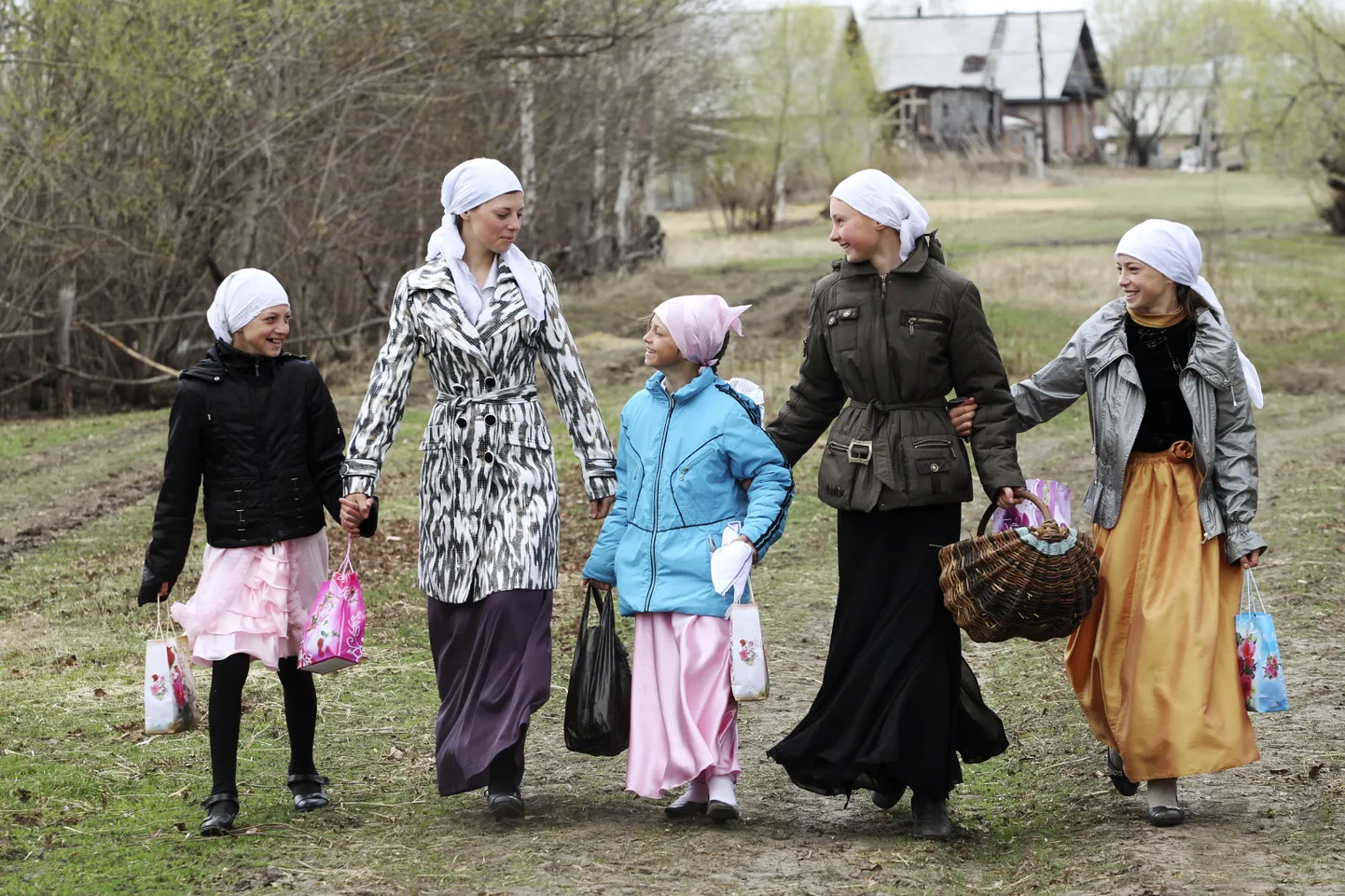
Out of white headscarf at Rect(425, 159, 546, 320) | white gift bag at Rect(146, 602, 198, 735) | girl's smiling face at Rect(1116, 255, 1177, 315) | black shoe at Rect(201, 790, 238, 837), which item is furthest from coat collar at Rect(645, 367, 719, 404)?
black shoe at Rect(201, 790, 238, 837)

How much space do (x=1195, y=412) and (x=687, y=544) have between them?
5.21 feet

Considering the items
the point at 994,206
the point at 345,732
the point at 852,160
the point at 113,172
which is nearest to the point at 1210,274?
the point at 113,172

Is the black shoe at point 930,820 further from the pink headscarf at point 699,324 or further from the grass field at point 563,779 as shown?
the pink headscarf at point 699,324

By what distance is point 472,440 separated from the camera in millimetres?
5074

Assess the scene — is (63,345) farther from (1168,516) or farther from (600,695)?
(1168,516)

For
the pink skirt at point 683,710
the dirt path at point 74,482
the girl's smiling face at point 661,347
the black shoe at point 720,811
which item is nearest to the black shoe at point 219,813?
the pink skirt at point 683,710

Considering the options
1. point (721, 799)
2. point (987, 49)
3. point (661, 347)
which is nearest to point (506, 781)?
point (721, 799)

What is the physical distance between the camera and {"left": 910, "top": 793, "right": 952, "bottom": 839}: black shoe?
16.2 feet

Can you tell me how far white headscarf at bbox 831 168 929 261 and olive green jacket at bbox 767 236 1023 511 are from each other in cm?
9

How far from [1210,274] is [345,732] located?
19.0 meters

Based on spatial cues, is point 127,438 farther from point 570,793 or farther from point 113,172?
point 570,793

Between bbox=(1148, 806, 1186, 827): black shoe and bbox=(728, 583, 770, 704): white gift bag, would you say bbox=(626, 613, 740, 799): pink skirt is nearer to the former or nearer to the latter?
bbox=(728, 583, 770, 704): white gift bag

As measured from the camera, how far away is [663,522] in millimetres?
5066

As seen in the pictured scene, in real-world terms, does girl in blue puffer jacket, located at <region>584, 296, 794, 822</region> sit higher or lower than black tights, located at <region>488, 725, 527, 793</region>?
higher
